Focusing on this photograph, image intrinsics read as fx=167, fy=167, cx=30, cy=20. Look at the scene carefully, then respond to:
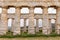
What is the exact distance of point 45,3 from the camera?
3459 centimetres

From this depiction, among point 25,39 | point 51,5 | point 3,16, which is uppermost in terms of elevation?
point 51,5

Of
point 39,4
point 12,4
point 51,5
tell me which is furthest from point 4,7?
point 51,5

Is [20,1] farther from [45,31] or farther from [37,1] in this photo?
[45,31]

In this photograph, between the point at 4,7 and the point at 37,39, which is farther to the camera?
the point at 4,7

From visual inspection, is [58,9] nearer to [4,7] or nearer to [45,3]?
[45,3]

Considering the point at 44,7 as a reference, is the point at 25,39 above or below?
below

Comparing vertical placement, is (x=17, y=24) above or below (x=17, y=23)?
below

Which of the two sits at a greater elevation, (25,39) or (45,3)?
(45,3)

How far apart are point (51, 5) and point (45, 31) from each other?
5548 mm

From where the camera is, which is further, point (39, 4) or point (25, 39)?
point (39, 4)

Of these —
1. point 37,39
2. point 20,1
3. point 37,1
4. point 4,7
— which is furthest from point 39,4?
point 37,39

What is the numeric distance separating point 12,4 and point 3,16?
10.2 ft

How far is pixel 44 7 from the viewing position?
34.6 metres

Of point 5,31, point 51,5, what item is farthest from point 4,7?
point 51,5
